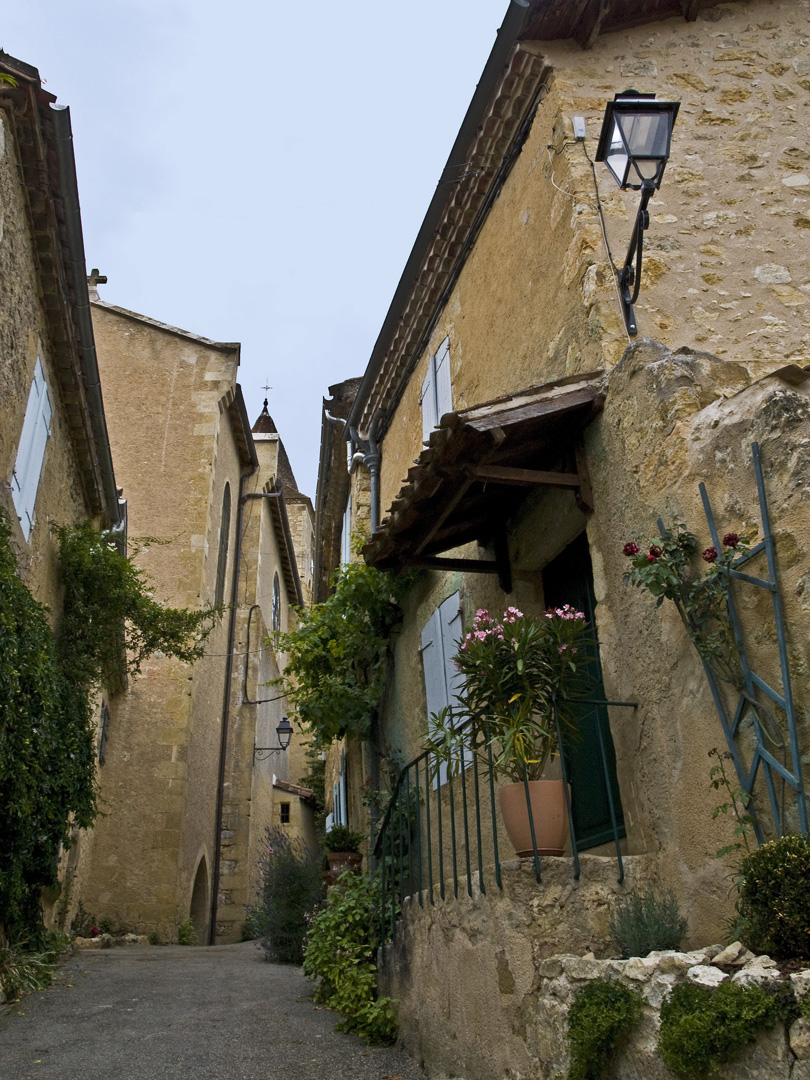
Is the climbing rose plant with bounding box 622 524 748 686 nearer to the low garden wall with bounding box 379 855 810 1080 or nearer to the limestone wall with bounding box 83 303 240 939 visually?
the low garden wall with bounding box 379 855 810 1080

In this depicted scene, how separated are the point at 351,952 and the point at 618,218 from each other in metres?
4.82

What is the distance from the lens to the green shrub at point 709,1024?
2262 mm

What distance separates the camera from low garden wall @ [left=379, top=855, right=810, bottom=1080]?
246 centimetres

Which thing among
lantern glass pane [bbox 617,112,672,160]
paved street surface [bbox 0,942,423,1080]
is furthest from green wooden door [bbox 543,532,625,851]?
lantern glass pane [bbox 617,112,672,160]

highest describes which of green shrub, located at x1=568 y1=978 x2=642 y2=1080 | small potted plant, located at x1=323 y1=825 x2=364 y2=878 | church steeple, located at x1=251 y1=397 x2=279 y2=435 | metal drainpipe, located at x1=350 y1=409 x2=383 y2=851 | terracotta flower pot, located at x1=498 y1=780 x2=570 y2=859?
church steeple, located at x1=251 y1=397 x2=279 y2=435

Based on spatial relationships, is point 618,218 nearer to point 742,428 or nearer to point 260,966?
point 742,428

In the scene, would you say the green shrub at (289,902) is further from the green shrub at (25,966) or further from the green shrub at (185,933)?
the green shrub at (185,933)

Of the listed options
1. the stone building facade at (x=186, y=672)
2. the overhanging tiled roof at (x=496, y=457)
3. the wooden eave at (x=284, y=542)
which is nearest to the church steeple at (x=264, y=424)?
the wooden eave at (x=284, y=542)

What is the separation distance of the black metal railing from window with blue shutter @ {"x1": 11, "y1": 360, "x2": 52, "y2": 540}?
3.58 m

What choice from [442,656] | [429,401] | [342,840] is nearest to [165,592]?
[342,840]

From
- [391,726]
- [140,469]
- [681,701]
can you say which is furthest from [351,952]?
[140,469]

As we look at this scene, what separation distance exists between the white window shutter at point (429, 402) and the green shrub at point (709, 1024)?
5493 mm

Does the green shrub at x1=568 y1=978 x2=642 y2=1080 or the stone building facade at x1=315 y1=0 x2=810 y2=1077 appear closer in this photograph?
the green shrub at x1=568 y1=978 x2=642 y2=1080

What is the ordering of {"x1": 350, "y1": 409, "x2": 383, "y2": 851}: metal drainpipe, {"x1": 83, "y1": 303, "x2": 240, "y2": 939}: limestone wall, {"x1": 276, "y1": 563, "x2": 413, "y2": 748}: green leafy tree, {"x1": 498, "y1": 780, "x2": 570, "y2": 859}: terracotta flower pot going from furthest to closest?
1. {"x1": 83, "y1": 303, "x2": 240, "y2": 939}: limestone wall
2. {"x1": 350, "y1": 409, "x2": 383, "y2": 851}: metal drainpipe
3. {"x1": 276, "y1": 563, "x2": 413, "y2": 748}: green leafy tree
4. {"x1": 498, "y1": 780, "x2": 570, "y2": 859}: terracotta flower pot
